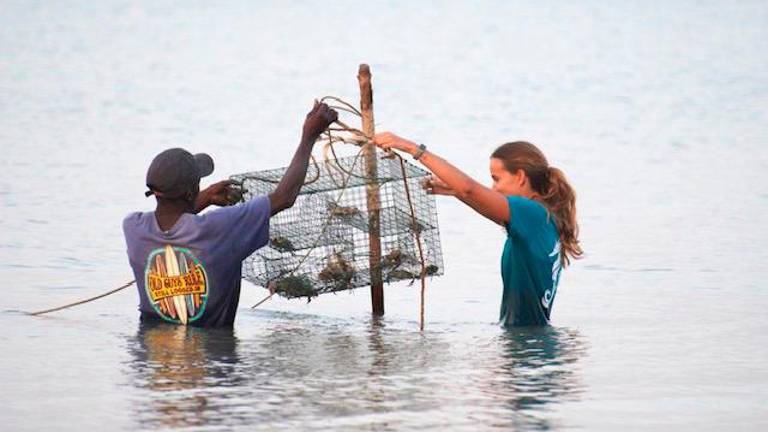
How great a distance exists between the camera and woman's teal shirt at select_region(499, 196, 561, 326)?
9461 mm

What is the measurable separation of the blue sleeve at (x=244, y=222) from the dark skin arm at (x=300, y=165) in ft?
0.20

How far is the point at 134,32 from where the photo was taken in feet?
142

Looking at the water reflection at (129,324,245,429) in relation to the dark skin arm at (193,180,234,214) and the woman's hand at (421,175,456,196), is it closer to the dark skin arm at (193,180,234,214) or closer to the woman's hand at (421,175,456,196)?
the dark skin arm at (193,180,234,214)

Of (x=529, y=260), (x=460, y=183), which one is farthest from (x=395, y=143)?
(x=529, y=260)

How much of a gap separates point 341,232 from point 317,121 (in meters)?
1.35

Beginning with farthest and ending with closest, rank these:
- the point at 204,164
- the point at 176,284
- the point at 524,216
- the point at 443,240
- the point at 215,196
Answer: the point at 443,240 → the point at 215,196 → the point at 204,164 → the point at 176,284 → the point at 524,216

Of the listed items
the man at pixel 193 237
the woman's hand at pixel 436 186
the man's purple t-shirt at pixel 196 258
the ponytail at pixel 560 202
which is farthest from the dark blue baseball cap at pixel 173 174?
the ponytail at pixel 560 202

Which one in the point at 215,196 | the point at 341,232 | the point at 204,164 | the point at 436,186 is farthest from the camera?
the point at 341,232

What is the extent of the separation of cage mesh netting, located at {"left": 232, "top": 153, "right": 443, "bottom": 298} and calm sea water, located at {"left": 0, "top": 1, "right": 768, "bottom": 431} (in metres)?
0.35

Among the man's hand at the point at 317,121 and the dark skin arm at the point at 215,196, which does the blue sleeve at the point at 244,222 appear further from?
the dark skin arm at the point at 215,196

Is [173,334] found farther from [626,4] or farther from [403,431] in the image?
[626,4]

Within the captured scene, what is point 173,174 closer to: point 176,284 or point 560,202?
point 176,284

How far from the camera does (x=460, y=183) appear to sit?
9148 millimetres

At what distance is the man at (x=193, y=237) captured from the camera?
9484 mm
